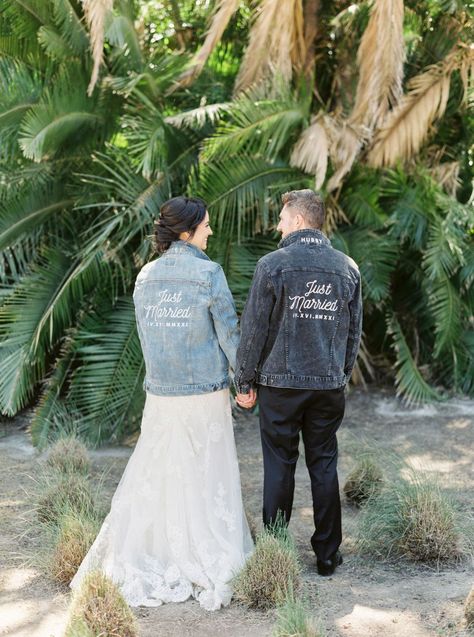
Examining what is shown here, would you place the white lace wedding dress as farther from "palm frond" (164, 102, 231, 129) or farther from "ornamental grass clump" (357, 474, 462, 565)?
"palm frond" (164, 102, 231, 129)

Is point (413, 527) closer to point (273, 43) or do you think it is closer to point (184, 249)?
point (184, 249)

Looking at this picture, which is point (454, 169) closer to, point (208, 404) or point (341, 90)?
point (341, 90)

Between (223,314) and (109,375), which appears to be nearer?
(223,314)

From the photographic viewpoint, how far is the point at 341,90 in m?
8.79

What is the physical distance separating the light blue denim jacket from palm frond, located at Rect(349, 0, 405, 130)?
4.11 metres

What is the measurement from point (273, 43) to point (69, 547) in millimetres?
5240

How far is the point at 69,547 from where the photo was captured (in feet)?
14.4

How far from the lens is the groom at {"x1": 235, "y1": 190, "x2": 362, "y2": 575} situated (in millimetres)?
4250

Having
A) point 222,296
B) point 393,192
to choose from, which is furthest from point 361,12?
point 222,296

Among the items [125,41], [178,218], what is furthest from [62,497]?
[125,41]

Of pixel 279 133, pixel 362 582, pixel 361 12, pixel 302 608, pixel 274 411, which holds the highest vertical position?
pixel 361 12

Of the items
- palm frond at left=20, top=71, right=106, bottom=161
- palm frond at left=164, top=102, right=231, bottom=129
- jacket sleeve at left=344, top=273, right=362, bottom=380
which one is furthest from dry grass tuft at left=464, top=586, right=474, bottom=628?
palm frond at left=164, top=102, right=231, bottom=129

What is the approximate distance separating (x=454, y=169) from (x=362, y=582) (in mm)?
5159

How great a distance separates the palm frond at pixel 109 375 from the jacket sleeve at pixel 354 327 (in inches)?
121
